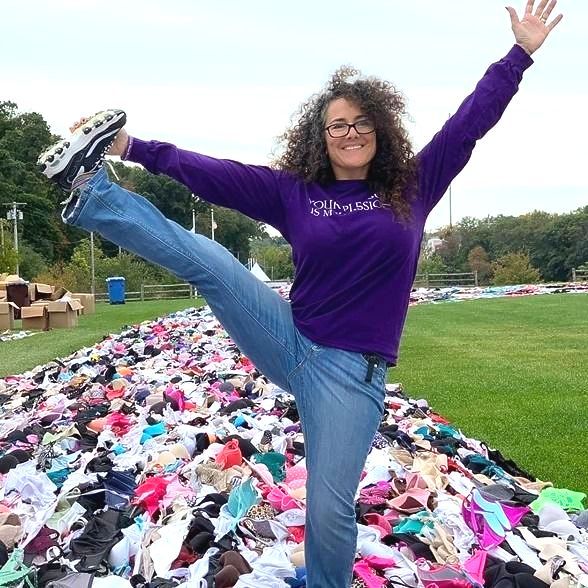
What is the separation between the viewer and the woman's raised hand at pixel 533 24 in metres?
2.95

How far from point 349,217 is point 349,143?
0.95ft

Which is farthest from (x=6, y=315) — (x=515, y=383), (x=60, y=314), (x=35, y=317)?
(x=515, y=383)

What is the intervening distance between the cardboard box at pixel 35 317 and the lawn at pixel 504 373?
93 centimetres

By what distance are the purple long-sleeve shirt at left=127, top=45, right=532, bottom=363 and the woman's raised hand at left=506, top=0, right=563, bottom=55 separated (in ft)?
0.14

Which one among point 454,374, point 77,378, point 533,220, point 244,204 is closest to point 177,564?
point 244,204

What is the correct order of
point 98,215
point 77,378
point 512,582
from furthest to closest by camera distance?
point 77,378, point 512,582, point 98,215

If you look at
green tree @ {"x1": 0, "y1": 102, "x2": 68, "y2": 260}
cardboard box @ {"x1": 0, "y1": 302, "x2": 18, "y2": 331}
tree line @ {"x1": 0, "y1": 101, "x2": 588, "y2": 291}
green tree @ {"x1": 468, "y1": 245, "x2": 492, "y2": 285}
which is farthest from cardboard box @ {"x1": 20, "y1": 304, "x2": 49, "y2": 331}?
green tree @ {"x1": 468, "y1": 245, "x2": 492, "y2": 285}

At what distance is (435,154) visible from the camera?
3.01 meters

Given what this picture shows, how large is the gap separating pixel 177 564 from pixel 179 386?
4.66m

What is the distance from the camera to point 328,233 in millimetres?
2814

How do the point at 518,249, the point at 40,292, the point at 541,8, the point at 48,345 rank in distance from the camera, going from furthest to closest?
the point at 518,249 < the point at 40,292 < the point at 48,345 < the point at 541,8

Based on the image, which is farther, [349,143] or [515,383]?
[515,383]

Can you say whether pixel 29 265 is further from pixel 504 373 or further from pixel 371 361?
pixel 371 361

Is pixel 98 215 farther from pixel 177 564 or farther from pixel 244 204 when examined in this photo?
pixel 177 564
